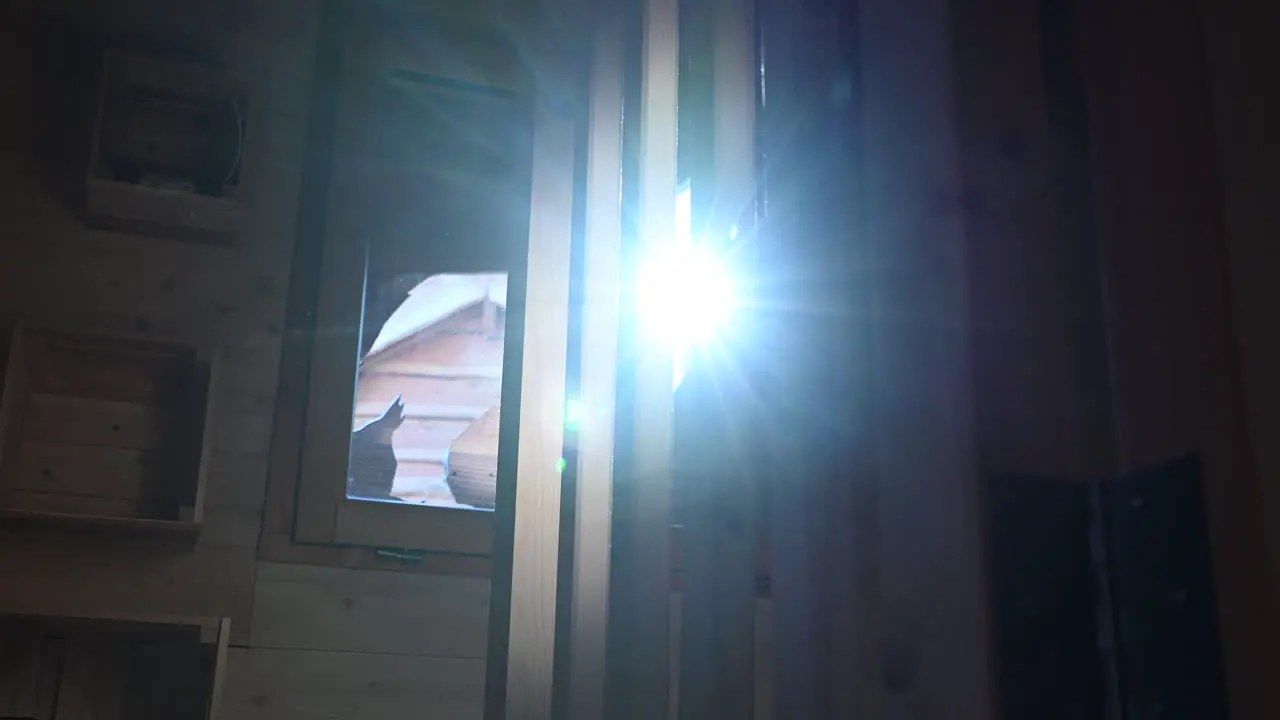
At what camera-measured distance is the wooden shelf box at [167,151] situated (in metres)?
2.37

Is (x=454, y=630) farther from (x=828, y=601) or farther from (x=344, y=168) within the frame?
(x=828, y=601)

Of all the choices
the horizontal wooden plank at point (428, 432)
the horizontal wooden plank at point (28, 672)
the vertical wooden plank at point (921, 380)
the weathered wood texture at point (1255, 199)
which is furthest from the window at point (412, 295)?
the weathered wood texture at point (1255, 199)

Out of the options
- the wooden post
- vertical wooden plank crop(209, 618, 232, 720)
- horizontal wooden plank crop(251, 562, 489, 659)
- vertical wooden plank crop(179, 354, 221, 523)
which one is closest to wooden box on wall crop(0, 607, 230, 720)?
vertical wooden plank crop(209, 618, 232, 720)

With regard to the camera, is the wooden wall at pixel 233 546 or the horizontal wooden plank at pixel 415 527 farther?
the horizontal wooden plank at pixel 415 527

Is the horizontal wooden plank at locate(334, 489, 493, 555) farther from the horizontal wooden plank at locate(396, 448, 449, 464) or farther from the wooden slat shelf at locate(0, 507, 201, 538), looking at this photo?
the wooden slat shelf at locate(0, 507, 201, 538)

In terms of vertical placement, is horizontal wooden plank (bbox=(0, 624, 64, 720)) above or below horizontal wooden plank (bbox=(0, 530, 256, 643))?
below

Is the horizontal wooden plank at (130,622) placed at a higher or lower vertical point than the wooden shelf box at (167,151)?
lower

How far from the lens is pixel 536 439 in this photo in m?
1.08

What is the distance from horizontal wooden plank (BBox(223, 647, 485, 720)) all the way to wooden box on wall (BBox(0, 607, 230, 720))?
0.09 metres

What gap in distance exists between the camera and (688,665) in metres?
0.92

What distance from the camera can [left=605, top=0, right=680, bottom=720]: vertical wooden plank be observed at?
100cm

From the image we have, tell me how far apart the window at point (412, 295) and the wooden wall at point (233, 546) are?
0.32 ft

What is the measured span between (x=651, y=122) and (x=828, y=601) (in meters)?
0.63

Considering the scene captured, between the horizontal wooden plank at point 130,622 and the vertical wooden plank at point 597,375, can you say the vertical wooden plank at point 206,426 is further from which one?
the vertical wooden plank at point 597,375
